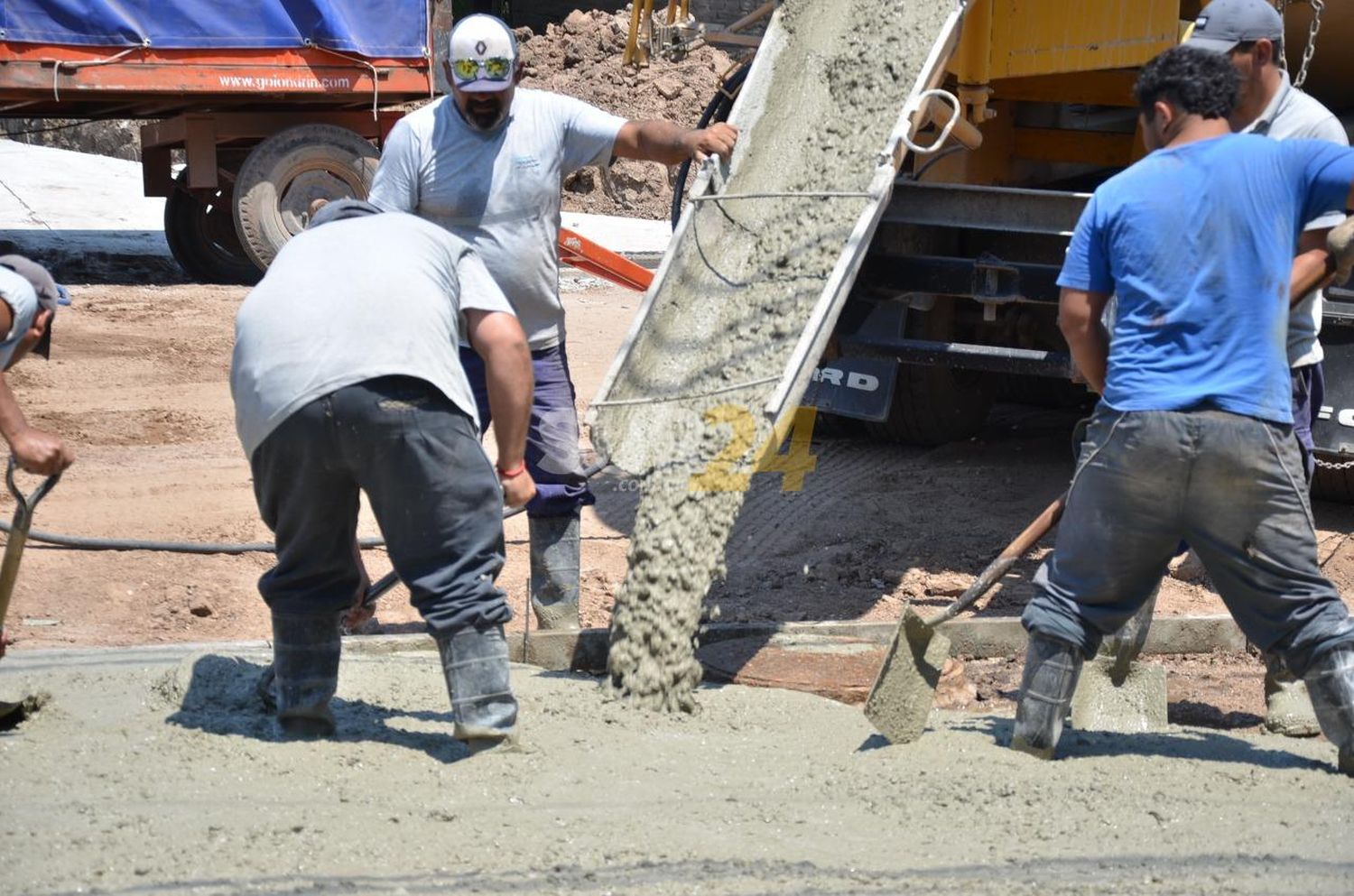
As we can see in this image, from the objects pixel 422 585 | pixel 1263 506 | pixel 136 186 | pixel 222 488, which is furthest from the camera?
pixel 136 186

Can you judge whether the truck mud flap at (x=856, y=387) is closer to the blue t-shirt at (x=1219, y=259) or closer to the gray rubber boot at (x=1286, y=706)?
the gray rubber boot at (x=1286, y=706)

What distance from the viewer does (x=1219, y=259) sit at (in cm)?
342

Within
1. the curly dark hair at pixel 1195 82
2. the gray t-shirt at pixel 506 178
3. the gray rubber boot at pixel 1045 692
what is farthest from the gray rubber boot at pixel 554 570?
the curly dark hair at pixel 1195 82

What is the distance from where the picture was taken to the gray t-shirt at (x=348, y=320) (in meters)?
3.52

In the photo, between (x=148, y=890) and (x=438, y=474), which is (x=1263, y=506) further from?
(x=148, y=890)

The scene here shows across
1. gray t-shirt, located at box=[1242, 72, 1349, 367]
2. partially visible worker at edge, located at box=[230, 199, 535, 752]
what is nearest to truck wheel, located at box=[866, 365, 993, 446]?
gray t-shirt, located at box=[1242, 72, 1349, 367]

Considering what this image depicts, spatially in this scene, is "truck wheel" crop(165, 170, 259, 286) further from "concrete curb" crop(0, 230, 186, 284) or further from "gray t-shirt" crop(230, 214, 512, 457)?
"gray t-shirt" crop(230, 214, 512, 457)

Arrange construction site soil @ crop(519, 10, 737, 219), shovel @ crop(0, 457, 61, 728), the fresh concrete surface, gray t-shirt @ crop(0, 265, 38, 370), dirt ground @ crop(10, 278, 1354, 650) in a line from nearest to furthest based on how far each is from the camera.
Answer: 1. gray t-shirt @ crop(0, 265, 38, 370)
2. shovel @ crop(0, 457, 61, 728)
3. the fresh concrete surface
4. dirt ground @ crop(10, 278, 1354, 650)
5. construction site soil @ crop(519, 10, 737, 219)

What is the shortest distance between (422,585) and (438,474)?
0.89ft

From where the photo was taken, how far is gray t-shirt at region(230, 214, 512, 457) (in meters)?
3.52

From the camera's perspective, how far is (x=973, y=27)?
627 centimetres

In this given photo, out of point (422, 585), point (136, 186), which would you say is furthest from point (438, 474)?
point (136, 186)

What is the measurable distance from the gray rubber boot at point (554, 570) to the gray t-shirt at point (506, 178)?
0.58m

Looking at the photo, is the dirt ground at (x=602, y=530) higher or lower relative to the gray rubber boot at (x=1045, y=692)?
lower
